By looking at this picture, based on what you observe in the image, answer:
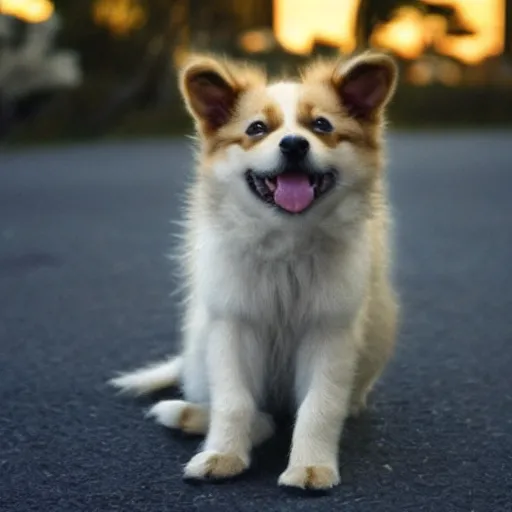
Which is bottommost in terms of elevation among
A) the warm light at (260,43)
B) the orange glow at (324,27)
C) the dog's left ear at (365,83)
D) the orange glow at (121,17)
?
the orange glow at (121,17)

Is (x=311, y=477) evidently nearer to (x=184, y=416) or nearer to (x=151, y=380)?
(x=184, y=416)

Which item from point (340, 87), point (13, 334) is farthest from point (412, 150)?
point (340, 87)

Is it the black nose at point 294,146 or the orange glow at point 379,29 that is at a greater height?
the orange glow at point 379,29

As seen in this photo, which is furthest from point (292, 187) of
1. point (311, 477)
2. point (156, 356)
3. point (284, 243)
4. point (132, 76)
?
point (132, 76)

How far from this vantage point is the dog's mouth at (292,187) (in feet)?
5.97

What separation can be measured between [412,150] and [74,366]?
8.32m

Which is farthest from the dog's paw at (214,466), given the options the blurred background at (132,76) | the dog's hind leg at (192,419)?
the blurred background at (132,76)

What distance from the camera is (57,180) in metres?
7.60

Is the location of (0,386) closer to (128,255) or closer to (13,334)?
(13,334)

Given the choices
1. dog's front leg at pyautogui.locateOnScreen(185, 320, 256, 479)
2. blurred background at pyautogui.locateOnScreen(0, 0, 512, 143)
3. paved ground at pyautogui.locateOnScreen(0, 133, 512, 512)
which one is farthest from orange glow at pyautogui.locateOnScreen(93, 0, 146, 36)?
dog's front leg at pyautogui.locateOnScreen(185, 320, 256, 479)

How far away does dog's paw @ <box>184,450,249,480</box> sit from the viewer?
1.75 meters

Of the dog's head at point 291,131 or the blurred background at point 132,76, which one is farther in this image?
the blurred background at point 132,76

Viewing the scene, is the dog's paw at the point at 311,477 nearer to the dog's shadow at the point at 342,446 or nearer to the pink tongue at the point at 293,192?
the dog's shadow at the point at 342,446

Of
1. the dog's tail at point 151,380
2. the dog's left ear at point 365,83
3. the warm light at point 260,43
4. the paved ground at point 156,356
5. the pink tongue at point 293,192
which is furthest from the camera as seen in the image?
the warm light at point 260,43
